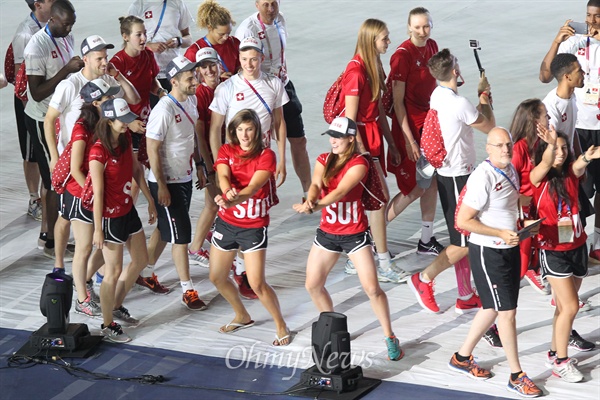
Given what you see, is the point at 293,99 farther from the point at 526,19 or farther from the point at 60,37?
the point at 526,19

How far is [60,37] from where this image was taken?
7.37 m

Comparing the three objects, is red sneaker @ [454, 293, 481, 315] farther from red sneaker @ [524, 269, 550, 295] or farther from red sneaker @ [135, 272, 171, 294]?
red sneaker @ [135, 272, 171, 294]

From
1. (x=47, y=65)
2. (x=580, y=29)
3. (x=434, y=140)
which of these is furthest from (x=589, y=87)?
(x=47, y=65)

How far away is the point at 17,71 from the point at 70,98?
121 cm

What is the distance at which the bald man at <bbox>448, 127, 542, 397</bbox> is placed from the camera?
17.5 ft

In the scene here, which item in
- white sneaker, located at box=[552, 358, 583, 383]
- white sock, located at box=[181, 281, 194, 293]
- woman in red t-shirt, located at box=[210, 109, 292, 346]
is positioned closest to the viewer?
white sneaker, located at box=[552, 358, 583, 383]

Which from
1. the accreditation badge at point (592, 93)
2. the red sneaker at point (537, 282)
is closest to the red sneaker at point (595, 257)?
the red sneaker at point (537, 282)

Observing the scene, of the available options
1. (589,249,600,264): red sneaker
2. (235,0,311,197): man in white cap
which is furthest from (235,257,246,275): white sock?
(589,249,600,264): red sneaker

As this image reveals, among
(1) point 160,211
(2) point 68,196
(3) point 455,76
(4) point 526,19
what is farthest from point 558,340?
(4) point 526,19

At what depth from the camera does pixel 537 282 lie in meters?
6.72

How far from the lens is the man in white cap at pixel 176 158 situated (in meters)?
6.50

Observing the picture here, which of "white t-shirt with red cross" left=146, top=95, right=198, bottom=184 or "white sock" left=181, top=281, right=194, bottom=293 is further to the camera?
"white sock" left=181, top=281, right=194, bottom=293

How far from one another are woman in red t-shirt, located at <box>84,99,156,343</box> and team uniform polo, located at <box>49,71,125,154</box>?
68 centimetres

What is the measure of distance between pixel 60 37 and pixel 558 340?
3.98m
